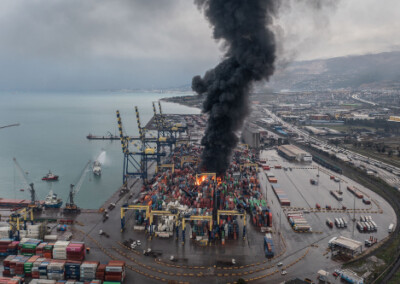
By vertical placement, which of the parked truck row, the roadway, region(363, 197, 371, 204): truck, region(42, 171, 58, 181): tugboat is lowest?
the parked truck row

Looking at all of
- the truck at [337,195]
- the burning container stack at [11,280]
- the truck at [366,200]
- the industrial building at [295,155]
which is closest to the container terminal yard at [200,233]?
the truck at [366,200]

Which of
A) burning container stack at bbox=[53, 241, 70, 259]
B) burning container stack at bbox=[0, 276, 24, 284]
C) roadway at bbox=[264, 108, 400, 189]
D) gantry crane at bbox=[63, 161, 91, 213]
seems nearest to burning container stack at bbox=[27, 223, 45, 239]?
burning container stack at bbox=[53, 241, 70, 259]

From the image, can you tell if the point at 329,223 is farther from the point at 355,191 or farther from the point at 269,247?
the point at 355,191

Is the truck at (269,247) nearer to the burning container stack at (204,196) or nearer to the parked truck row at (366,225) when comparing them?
the burning container stack at (204,196)

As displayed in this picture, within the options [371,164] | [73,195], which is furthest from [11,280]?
[371,164]

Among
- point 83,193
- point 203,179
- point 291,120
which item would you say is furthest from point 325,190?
point 291,120

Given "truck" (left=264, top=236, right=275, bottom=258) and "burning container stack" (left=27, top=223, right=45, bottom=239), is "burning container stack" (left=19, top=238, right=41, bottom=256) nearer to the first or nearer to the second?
"burning container stack" (left=27, top=223, right=45, bottom=239)
